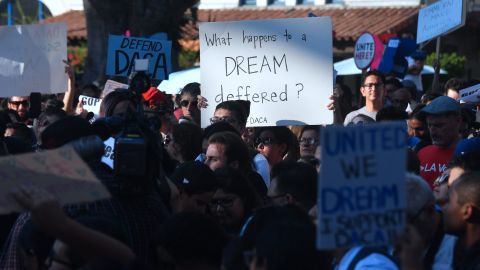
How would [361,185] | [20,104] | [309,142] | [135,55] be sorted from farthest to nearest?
[20,104] < [135,55] < [309,142] < [361,185]

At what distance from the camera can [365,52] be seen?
13.8m

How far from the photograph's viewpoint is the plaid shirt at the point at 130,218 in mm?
4816

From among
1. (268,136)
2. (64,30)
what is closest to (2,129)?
(268,136)

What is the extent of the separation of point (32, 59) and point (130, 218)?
5.23 meters

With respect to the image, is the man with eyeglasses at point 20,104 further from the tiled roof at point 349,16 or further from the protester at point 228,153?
the tiled roof at point 349,16

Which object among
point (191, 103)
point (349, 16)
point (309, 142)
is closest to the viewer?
point (309, 142)

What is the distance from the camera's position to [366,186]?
11.5ft

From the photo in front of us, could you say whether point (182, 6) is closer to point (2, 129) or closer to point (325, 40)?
point (325, 40)

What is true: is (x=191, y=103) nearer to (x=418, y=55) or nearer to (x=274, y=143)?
(x=274, y=143)

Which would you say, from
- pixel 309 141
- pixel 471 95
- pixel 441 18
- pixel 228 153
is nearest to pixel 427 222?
pixel 228 153

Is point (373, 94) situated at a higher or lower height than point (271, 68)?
lower

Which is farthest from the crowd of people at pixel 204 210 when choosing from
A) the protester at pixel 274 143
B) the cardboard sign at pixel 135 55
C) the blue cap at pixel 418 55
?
the blue cap at pixel 418 55

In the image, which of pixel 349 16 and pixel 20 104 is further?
pixel 349 16

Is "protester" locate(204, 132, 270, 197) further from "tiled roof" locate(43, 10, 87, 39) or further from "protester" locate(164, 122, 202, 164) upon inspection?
"tiled roof" locate(43, 10, 87, 39)
